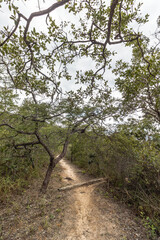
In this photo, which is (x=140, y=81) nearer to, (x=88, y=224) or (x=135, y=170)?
(x=135, y=170)

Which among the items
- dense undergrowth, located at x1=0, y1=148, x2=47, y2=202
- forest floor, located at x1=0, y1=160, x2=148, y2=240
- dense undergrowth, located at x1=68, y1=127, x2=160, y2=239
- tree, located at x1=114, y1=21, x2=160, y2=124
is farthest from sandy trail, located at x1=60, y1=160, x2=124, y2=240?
tree, located at x1=114, y1=21, x2=160, y2=124

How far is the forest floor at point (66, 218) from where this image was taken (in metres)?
2.67

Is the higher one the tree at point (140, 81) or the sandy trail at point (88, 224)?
the tree at point (140, 81)

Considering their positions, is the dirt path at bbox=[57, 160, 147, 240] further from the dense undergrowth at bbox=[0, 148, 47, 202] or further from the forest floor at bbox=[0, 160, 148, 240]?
the dense undergrowth at bbox=[0, 148, 47, 202]

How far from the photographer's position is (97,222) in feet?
10.3

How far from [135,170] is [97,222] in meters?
2.06

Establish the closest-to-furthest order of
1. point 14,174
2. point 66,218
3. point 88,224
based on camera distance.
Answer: point 88,224
point 66,218
point 14,174

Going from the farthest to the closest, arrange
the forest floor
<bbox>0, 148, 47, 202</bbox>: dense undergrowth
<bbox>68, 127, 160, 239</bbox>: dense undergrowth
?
<bbox>0, 148, 47, 202</bbox>: dense undergrowth
<bbox>68, 127, 160, 239</bbox>: dense undergrowth
the forest floor

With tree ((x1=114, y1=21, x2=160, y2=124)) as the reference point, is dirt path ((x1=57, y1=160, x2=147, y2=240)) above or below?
below

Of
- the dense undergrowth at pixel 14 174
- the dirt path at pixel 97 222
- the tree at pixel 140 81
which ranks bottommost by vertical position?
the dirt path at pixel 97 222

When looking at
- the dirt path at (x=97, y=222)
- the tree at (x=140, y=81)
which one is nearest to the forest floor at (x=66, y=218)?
the dirt path at (x=97, y=222)

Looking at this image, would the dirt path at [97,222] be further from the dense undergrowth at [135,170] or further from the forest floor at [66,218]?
the dense undergrowth at [135,170]

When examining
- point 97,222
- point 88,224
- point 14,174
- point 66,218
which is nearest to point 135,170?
point 97,222

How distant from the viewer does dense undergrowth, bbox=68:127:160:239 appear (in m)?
3.21
